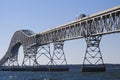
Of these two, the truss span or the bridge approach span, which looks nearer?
the bridge approach span

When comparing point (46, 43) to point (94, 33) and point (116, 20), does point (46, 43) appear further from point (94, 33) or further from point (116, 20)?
point (116, 20)

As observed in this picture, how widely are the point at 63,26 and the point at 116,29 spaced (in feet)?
125

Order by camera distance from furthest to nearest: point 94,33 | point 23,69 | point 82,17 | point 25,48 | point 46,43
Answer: point 25,48, point 23,69, point 46,43, point 82,17, point 94,33

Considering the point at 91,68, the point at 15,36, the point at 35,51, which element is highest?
the point at 15,36

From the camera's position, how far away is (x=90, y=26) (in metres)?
101

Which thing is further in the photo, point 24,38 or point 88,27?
point 24,38

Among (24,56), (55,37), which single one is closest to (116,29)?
(55,37)

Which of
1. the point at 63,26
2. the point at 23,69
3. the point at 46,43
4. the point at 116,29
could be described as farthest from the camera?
the point at 23,69

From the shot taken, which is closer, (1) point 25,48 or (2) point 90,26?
(2) point 90,26

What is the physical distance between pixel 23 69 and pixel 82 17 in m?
52.7

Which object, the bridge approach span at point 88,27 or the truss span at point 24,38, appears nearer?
the bridge approach span at point 88,27

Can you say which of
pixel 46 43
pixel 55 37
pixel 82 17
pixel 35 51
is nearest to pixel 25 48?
pixel 35 51

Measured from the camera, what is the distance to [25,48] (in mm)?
165250

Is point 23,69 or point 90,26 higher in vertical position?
point 90,26
